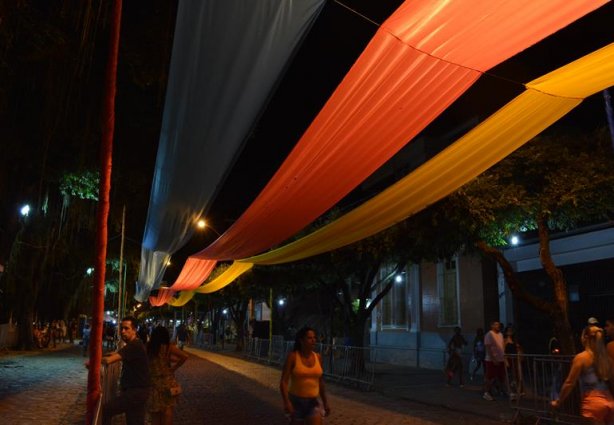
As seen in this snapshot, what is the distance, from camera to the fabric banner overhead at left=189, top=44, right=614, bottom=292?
226 inches

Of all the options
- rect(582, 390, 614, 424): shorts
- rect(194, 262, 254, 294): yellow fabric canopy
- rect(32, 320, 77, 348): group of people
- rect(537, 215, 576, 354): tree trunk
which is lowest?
rect(32, 320, 77, 348): group of people

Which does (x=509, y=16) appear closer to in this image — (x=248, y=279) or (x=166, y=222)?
(x=166, y=222)

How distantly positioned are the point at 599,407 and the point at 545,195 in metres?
5.51

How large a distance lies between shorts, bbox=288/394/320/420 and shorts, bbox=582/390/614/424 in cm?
274

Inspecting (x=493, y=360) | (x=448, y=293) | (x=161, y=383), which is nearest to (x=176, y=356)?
(x=161, y=383)

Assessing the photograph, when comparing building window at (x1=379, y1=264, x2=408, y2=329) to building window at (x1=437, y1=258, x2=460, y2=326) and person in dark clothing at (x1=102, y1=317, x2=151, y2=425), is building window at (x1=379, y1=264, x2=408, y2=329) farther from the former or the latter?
person in dark clothing at (x1=102, y1=317, x2=151, y2=425)

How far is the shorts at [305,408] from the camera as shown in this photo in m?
6.22

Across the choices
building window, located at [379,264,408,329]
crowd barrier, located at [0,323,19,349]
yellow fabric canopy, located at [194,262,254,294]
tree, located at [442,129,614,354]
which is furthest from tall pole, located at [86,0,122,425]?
crowd barrier, located at [0,323,19,349]

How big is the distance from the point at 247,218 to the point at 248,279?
44.3ft

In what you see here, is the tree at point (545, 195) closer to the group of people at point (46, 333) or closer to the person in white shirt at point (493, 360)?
the person in white shirt at point (493, 360)

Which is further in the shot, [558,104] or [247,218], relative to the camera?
[247,218]

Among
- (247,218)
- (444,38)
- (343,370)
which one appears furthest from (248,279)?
(444,38)

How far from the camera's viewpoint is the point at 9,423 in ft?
31.4

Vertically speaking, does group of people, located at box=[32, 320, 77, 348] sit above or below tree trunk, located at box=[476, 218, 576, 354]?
below
